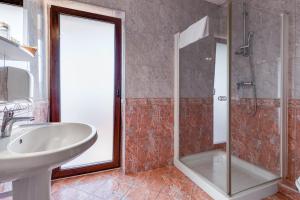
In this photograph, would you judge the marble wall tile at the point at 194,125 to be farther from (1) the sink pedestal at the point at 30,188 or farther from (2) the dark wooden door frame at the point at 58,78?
(1) the sink pedestal at the point at 30,188

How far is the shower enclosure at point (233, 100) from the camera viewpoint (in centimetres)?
170

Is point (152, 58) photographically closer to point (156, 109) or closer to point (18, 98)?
point (156, 109)

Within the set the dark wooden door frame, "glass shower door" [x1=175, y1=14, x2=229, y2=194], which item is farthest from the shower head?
the dark wooden door frame

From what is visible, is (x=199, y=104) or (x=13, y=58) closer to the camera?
(x=13, y=58)

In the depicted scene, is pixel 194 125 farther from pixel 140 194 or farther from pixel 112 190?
pixel 112 190

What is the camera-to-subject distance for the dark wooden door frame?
187 cm

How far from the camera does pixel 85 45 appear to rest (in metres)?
2.03

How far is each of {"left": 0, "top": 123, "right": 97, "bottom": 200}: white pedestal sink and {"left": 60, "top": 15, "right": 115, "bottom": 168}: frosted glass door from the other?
823 millimetres

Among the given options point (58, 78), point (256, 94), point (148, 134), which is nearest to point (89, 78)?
point (58, 78)

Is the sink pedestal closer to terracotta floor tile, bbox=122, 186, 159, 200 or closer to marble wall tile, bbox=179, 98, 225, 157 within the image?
terracotta floor tile, bbox=122, 186, 159, 200

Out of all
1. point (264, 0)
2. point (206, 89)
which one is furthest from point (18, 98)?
point (264, 0)

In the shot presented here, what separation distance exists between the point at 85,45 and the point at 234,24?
5.31ft

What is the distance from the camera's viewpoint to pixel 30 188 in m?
0.90

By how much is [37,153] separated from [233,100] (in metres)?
1.72
